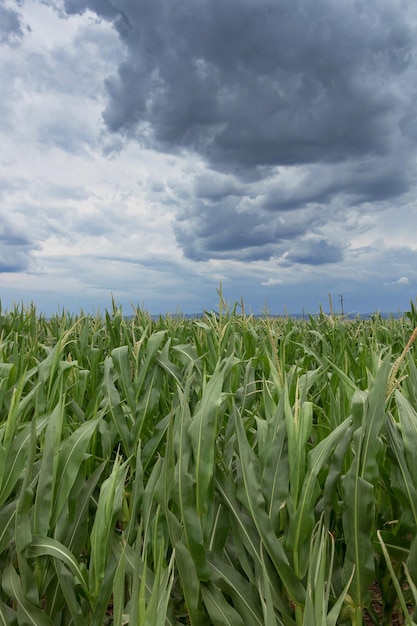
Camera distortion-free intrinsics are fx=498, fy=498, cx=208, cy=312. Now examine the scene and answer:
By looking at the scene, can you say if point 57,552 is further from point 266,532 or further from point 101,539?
point 266,532

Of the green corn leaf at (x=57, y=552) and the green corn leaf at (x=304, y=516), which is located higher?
the green corn leaf at (x=304, y=516)

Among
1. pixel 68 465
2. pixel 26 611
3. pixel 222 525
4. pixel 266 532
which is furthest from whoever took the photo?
pixel 68 465

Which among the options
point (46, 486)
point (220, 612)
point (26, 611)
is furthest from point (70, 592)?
point (220, 612)

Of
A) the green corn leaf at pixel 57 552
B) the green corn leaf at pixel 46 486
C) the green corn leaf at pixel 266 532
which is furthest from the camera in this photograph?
the green corn leaf at pixel 46 486

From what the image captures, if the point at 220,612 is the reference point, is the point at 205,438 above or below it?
above

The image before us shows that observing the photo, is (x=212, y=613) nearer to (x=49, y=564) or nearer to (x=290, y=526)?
(x=290, y=526)

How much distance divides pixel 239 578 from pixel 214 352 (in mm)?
1873

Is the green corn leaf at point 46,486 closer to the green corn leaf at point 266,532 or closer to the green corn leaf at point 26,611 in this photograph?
the green corn leaf at point 26,611

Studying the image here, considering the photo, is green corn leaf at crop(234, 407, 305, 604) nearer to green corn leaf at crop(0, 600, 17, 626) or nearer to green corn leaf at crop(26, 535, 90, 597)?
green corn leaf at crop(26, 535, 90, 597)

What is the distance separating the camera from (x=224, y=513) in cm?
175

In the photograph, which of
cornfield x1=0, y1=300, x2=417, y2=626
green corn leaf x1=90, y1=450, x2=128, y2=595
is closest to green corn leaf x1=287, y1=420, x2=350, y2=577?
cornfield x1=0, y1=300, x2=417, y2=626

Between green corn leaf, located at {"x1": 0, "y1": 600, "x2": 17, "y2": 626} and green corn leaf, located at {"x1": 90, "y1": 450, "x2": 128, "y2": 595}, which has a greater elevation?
green corn leaf, located at {"x1": 90, "y1": 450, "x2": 128, "y2": 595}

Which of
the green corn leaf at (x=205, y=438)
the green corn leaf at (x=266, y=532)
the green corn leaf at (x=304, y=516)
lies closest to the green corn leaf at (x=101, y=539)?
the green corn leaf at (x=205, y=438)

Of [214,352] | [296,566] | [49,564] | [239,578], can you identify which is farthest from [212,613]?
[214,352]
